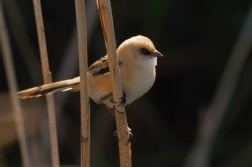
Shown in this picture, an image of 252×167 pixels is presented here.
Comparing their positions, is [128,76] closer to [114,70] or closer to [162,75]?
[114,70]

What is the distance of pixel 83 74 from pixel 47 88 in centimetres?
52

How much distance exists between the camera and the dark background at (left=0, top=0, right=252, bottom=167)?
9.54 feet

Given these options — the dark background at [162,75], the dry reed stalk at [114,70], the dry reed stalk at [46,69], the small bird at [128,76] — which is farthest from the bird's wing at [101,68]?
the dark background at [162,75]

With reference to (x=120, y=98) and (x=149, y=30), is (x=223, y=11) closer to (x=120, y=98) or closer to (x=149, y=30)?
(x=149, y=30)

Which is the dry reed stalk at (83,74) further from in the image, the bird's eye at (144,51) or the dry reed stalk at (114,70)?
the bird's eye at (144,51)

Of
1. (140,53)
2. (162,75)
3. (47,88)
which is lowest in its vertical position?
(162,75)

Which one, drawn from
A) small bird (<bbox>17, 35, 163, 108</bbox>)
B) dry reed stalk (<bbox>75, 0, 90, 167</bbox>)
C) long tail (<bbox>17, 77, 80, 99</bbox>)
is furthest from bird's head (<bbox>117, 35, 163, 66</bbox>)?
dry reed stalk (<bbox>75, 0, 90, 167</bbox>)

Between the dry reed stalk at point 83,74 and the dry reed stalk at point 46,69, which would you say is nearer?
the dry reed stalk at point 83,74

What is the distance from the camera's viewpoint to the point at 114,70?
5.18 feet

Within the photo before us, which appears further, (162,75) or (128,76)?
(162,75)

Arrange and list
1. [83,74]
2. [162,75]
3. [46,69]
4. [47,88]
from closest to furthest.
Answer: [83,74] → [46,69] → [47,88] → [162,75]

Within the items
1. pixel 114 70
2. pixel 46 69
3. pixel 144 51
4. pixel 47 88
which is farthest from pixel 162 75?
pixel 114 70

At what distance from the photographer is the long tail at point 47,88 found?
2074 millimetres

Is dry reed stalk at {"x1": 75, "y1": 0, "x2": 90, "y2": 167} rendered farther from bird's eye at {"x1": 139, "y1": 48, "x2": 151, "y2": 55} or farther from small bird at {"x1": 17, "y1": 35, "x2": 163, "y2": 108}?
bird's eye at {"x1": 139, "y1": 48, "x2": 151, "y2": 55}
